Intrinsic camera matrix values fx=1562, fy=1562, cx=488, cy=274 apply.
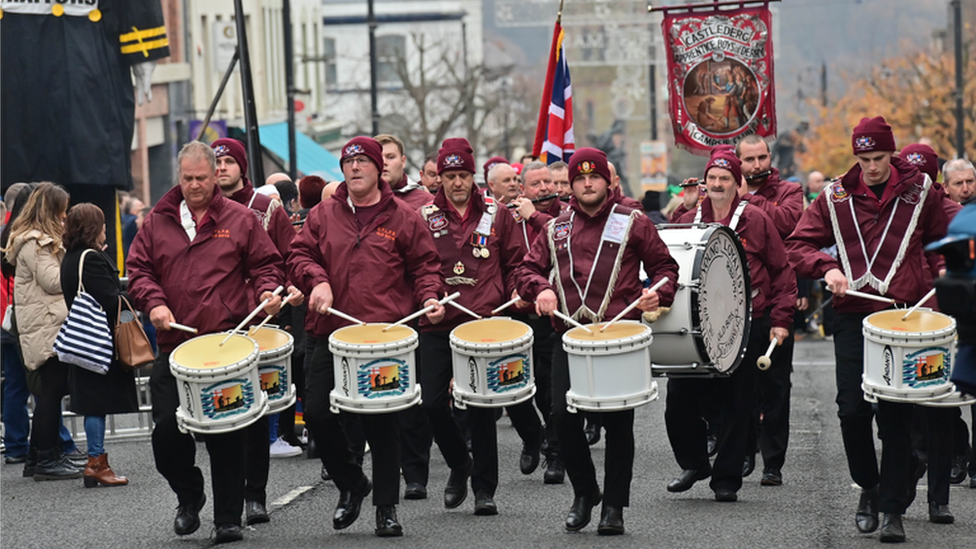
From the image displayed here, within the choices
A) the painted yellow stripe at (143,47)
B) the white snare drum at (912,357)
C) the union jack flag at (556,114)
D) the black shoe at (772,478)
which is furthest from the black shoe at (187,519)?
the union jack flag at (556,114)

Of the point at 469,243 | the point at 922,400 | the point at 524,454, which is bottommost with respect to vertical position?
the point at 524,454

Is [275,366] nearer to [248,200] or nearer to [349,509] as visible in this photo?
[349,509]

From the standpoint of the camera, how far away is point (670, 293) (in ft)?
28.0

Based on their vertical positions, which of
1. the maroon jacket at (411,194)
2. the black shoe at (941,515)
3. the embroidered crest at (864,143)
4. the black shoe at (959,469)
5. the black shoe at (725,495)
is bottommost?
the black shoe at (959,469)

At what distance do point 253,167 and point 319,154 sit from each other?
28.1 meters

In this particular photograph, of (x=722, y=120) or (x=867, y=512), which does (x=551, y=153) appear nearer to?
(x=722, y=120)

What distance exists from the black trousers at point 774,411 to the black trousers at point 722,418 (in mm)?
517

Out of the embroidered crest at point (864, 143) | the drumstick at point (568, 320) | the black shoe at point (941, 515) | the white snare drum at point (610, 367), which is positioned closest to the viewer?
the white snare drum at point (610, 367)

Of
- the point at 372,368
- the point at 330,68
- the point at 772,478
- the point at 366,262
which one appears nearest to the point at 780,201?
the point at 772,478

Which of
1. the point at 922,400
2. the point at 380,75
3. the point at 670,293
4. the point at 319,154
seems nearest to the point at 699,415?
the point at 670,293

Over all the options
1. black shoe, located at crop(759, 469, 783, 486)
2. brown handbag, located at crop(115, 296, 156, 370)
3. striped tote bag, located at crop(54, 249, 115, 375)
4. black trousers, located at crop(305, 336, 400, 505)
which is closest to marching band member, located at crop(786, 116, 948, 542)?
black shoe, located at crop(759, 469, 783, 486)

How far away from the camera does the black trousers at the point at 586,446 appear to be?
27.0ft

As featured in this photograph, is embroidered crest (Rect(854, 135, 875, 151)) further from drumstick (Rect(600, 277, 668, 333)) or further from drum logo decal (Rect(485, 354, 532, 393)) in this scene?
drum logo decal (Rect(485, 354, 532, 393))

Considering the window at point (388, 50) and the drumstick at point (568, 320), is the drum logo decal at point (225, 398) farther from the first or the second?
the window at point (388, 50)
